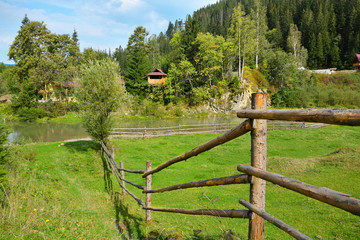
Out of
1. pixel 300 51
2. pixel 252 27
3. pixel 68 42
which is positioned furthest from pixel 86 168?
pixel 300 51

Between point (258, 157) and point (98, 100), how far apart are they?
13.3 metres

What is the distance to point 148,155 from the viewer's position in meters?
14.4

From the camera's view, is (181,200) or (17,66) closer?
(181,200)

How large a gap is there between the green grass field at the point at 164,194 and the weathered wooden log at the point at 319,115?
4.42 feet

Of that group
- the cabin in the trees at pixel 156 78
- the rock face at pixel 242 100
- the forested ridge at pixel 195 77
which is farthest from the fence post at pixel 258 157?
the cabin in the trees at pixel 156 78

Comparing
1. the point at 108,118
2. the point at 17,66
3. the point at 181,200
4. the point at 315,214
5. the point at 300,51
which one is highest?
the point at 300,51

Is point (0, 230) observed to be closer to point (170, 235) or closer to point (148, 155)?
point (170, 235)

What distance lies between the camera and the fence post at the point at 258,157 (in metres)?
1.95

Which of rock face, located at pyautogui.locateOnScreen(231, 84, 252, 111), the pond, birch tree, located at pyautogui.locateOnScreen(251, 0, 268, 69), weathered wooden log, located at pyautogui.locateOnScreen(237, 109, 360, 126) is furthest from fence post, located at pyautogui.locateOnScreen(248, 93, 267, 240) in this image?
birch tree, located at pyautogui.locateOnScreen(251, 0, 268, 69)

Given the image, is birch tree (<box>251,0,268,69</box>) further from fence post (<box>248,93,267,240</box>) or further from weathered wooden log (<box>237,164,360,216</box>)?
weathered wooden log (<box>237,164,360,216</box>)

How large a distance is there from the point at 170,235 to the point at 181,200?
432 centimetres

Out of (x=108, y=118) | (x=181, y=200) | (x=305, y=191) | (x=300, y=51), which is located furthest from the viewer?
(x=300, y=51)

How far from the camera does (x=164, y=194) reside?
8.67 m

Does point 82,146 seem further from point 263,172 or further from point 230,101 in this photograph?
point 230,101
